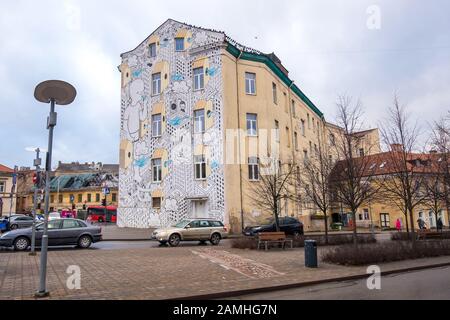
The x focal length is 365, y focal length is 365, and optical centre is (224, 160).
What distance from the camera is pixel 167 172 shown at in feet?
104

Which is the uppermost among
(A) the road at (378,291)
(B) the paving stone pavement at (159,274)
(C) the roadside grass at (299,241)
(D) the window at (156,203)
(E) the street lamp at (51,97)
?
(E) the street lamp at (51,97)

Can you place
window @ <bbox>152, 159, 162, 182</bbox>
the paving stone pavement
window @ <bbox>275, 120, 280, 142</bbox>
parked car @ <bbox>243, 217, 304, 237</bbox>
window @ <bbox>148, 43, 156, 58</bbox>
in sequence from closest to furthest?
the paving stone pavement → parked car @ <bbox>243, 217, 304, 237</bbox> → window @ <bbox>152, 159, 162, 182</bbox> → window @ <bbox>275, 120, 280, 142</bbox> → window @ <bbox>148, 43, 156, 58</bbox>

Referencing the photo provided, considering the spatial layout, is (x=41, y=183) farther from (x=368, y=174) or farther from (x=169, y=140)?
(x=169, y=140)

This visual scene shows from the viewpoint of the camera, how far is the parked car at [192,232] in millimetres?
20812

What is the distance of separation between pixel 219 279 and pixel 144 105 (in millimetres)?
26875

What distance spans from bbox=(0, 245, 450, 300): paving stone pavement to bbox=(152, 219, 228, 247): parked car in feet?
19.7

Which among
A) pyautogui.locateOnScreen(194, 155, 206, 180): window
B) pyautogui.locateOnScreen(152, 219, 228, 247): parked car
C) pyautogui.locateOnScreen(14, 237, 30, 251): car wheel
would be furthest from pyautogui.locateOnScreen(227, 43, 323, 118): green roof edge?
pyautogui.locateOnScreen(14, 237, 30, 251): car wheel

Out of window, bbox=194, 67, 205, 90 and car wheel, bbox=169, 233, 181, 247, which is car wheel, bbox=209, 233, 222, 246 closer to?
car wheel, bbox=169, 233, 181, 247

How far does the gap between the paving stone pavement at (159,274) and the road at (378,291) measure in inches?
24.2

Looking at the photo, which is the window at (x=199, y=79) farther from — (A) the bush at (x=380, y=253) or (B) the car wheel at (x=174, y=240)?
(A) the bush at (x=380, y=253)

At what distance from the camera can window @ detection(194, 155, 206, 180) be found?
3022 centimetres

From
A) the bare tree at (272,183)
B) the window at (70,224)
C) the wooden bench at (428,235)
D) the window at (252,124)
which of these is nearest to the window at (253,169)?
the bare tree at (272,183)

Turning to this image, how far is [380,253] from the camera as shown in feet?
43.4
